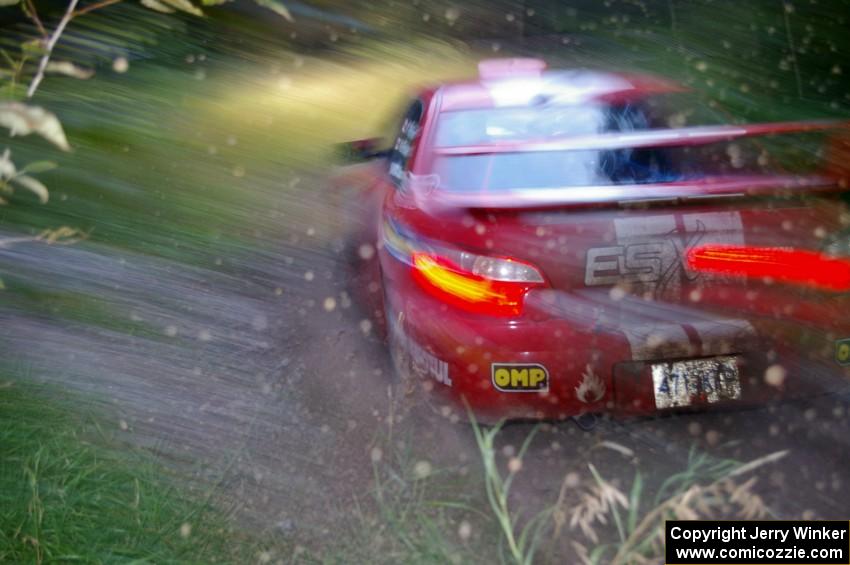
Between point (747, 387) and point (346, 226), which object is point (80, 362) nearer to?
point (346, 226)

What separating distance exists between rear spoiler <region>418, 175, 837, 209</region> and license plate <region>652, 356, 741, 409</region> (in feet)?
1.78

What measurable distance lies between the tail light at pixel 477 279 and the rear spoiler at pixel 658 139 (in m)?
0.58

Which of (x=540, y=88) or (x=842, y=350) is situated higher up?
(x=540, y=88)

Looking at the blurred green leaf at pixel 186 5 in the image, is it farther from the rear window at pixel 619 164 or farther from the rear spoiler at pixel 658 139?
the rear spoiler at pixel 658 139

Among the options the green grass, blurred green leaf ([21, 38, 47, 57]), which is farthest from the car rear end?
blurred green leaf ([21, 38, 47, 57])

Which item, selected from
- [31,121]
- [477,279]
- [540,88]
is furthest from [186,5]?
[540,88]

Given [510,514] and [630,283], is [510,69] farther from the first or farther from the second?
[510,514]

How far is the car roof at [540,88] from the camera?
448 centimetres

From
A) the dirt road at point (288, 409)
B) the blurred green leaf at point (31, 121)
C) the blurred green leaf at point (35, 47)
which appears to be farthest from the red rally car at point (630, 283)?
the blurred green leaf at point (31, 121)

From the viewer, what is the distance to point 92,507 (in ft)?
10.7

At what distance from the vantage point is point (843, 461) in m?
3.51

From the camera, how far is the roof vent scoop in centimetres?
497

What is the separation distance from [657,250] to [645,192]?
0.19 metres

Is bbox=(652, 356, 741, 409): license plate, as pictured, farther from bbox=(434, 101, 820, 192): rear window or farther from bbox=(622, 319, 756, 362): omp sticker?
bbox=(434, 101, 820, 192): rear window
